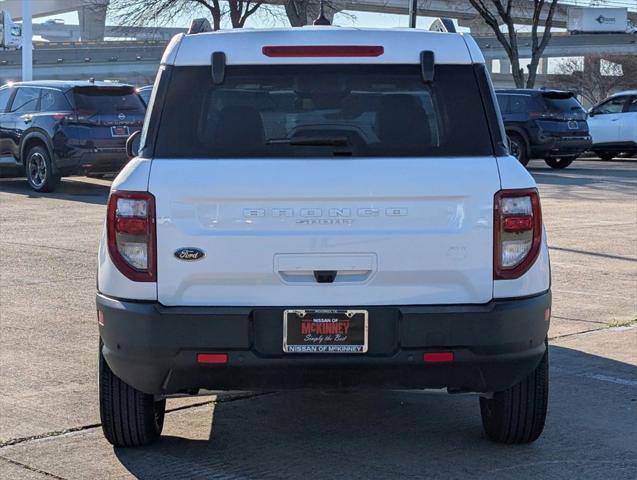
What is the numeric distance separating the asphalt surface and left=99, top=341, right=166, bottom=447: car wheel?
0.09 meters

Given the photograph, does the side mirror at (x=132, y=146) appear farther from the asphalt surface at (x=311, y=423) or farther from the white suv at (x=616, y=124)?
the white suv at (x=616, y=124)

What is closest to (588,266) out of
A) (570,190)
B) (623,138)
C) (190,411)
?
(190,411)

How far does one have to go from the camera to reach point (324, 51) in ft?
16.3

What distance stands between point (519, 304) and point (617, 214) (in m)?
11.8

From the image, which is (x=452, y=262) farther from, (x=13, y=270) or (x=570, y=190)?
(x=570, y=190)

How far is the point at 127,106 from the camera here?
18281 mm

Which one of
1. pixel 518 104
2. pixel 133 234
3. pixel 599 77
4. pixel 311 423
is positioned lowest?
pixel 599 77

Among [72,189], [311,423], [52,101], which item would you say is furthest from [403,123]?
[72,189]

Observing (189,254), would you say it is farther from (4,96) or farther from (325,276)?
(4,96)

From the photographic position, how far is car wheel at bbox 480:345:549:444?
5.28 meters

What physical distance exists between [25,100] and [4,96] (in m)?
→ 0.85

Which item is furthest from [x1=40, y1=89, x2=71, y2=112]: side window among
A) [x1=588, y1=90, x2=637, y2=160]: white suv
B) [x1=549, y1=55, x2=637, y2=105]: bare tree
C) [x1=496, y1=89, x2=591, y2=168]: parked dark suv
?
[x1=549, y1=55, x2=637, y2=105]: bare tree

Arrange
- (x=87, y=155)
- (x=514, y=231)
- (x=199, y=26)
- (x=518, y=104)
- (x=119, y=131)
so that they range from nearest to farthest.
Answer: (x=514, y=231) < (x=199, y=26) < (x=87, y=155) < (x=119, y=131) < (x=518, y=104)

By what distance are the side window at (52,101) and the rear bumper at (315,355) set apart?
1373 cm
